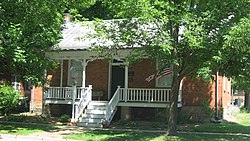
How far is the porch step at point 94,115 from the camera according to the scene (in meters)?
19.2

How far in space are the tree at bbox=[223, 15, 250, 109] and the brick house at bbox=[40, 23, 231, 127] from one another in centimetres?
673

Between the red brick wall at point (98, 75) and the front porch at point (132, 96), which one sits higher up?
the red brick wall at point (98, 75)

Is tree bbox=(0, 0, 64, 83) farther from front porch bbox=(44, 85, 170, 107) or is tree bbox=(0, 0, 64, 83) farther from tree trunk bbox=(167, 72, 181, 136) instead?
tree trunk bbox=(167, 72, 181, 136)

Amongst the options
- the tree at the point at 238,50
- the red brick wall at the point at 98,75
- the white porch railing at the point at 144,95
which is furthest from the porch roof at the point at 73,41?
the tree at the point at 238,50

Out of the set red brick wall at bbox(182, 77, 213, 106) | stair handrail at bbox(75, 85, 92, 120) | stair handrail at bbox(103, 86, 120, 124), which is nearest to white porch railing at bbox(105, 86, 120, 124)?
stair handrail at bbox(103, 86, 120, 124)

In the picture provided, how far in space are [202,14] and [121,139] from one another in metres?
5.72

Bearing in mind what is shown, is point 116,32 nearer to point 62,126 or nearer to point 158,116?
point 62,126

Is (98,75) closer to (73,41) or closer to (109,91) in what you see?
(109,91)

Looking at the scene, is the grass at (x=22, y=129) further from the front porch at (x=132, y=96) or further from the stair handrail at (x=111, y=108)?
the front porch at (x=132, y=96)

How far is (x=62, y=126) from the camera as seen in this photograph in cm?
1878

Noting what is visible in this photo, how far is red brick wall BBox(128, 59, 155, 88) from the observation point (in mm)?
22102

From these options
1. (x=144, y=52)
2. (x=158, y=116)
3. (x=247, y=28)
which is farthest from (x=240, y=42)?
(x=158, y=116)

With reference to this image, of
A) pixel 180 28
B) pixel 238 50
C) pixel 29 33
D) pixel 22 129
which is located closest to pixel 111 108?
pixel 22 129

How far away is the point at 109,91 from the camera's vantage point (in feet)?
75.4
